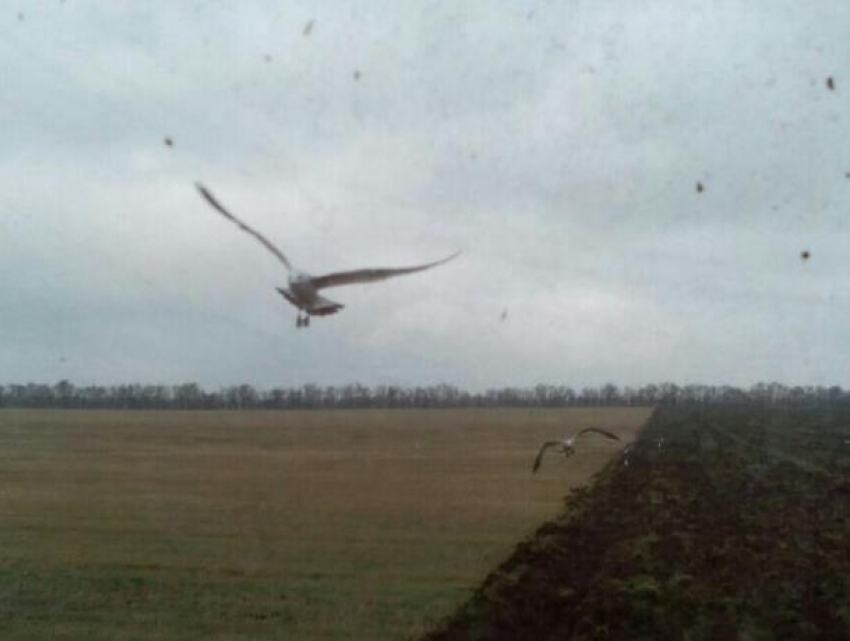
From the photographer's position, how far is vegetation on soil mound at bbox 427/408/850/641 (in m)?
11.1

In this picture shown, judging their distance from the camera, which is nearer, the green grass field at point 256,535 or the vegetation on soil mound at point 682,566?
the vegetation on soil mound at point 682,566

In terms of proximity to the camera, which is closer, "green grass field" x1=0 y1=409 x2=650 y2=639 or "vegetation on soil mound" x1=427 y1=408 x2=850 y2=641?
"vegetation on soil mound" x1=427 y1=408 x2=850 y2=641

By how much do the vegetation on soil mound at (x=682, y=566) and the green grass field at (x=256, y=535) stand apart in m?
0.70

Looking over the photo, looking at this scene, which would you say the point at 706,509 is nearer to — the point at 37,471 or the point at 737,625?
the point at 737,625

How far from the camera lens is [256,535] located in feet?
59.6

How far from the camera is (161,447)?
4634 cm

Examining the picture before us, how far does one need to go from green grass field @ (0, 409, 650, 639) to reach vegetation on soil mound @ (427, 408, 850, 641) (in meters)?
0.70

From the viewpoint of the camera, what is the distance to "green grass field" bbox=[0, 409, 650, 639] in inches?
466

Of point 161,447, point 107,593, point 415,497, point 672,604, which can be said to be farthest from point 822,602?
point 161,447

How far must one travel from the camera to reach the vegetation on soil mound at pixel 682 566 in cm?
1109

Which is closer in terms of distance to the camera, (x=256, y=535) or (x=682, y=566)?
(x=682, y=566)

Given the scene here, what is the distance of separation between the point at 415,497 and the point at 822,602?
13.5m

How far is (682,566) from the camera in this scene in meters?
14.4

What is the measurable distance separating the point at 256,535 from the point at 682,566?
6.84m
